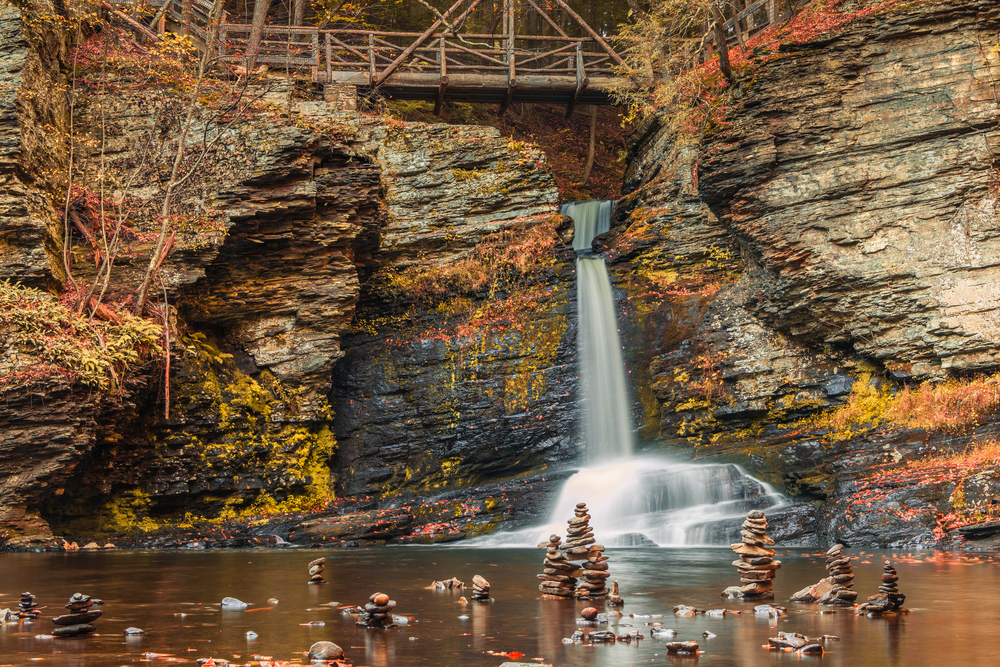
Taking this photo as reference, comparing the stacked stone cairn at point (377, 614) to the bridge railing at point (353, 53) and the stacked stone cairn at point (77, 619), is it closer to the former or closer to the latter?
the stacked stone cairn at point (77, 619)

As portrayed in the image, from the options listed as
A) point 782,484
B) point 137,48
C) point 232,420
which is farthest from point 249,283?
point 782,484

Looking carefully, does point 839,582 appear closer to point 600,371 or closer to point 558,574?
point 558,574

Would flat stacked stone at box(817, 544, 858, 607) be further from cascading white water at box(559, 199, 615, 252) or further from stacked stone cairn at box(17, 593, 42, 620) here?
cascading white water at box(559, 199, 615, 252)

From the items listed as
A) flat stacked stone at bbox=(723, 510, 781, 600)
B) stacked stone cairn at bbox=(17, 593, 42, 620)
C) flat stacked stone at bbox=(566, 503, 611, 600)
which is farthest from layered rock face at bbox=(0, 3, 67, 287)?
flat stacked stone at bbox=(723, 510, 781, 600)

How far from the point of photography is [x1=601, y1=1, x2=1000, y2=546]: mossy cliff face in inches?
555

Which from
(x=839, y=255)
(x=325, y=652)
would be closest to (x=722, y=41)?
Result: (x=839, y=255)

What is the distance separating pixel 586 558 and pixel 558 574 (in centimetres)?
27

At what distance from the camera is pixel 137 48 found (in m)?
17.3

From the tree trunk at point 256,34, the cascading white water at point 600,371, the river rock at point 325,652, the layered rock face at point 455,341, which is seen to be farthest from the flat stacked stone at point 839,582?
the tree trunk at point 256,34

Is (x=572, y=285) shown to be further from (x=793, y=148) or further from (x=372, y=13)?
(x=372, y=13)

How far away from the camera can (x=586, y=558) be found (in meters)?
6.01

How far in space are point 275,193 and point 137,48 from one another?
5538 mm

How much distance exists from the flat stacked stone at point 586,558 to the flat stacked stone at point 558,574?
59mm

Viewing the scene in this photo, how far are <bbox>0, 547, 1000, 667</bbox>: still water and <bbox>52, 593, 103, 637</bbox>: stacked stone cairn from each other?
115 millimetres
